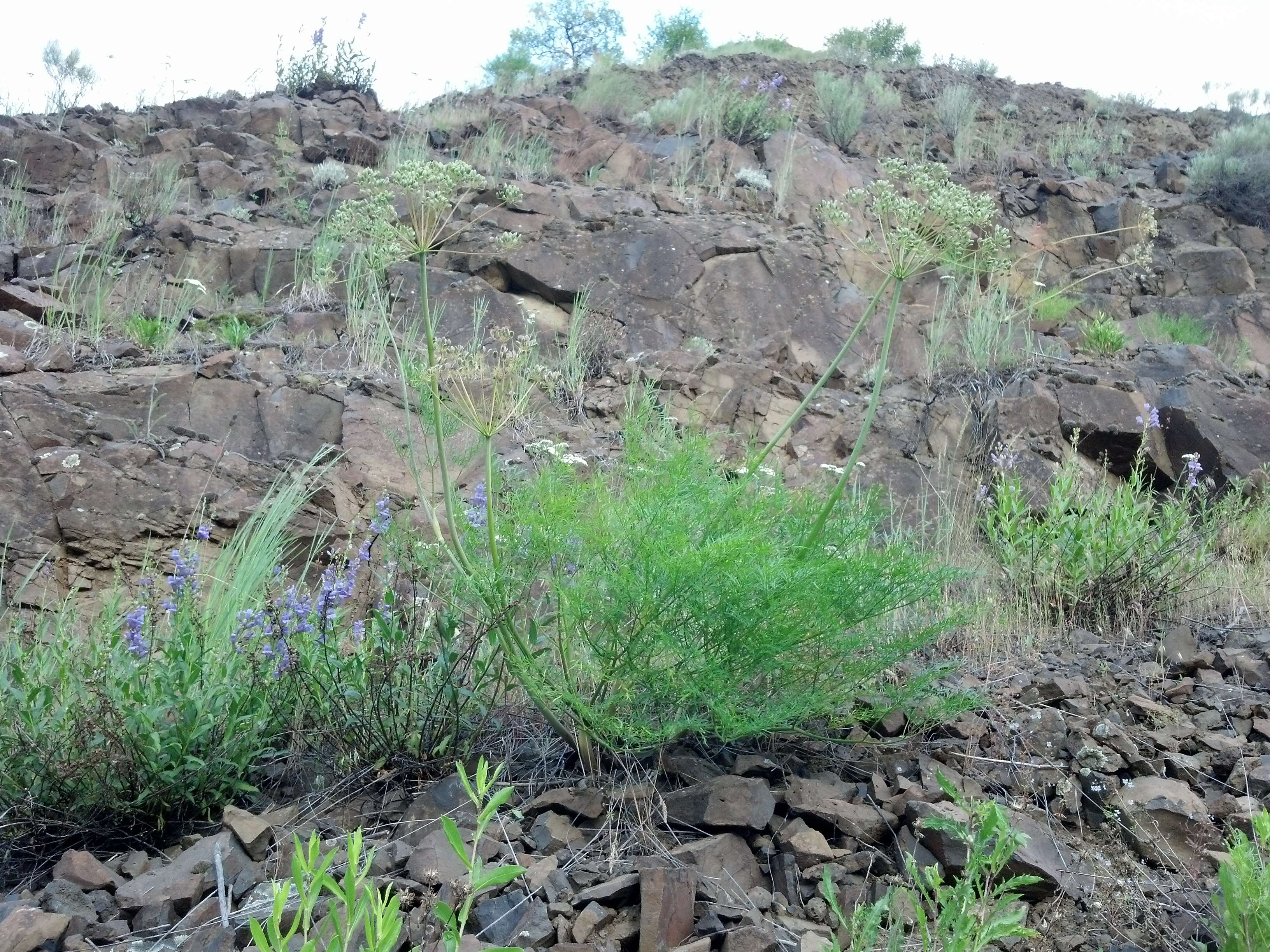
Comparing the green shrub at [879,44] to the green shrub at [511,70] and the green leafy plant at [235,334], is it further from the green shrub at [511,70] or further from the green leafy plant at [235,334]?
the green leafy plant at [235,334]

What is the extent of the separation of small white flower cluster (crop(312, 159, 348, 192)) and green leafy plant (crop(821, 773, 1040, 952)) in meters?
9.19

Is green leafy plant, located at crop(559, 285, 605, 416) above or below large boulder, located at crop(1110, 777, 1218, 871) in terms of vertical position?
above

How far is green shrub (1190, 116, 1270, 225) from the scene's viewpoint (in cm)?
1288

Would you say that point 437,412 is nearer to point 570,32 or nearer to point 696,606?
point 696,606

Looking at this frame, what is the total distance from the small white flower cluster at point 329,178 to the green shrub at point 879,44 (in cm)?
1210

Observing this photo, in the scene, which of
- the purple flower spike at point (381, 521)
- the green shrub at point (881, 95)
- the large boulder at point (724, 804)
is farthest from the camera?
the green shrub at point (881, 95)

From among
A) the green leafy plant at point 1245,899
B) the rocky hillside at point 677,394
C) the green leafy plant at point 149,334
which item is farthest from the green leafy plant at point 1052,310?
the green leafy plant at point 1245,899

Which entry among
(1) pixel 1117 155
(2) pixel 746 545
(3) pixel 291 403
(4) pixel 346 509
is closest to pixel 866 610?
(2) pixel 746 545

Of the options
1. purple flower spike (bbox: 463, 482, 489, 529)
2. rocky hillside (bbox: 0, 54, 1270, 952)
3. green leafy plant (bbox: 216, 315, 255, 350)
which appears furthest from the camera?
green leafy plant (bbox: 216, 315, 255, 350)

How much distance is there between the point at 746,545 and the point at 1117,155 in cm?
1489

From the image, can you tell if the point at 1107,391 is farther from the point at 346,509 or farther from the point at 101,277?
the point at 101,277

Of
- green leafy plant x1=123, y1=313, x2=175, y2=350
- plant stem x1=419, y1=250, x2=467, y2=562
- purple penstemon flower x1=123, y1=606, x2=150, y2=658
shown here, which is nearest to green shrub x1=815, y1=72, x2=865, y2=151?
green leafy plant x1=123, y1=313, x2=175, y2=350

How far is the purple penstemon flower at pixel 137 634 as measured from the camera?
2.93 metres

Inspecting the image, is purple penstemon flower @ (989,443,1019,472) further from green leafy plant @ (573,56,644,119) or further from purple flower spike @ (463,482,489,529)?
green leafy plant @ (573,56,644,119)
